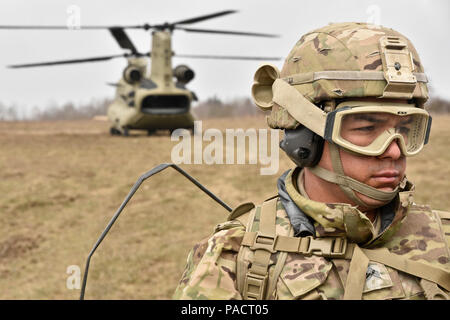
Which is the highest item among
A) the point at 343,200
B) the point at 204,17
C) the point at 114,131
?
the point at 204,17

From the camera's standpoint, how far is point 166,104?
86.4 feet

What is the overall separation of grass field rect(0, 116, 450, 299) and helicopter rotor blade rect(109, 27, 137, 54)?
6.62 metres

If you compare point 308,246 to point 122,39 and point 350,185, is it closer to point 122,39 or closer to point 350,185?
point 350,185

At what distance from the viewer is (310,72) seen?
3.15 meters

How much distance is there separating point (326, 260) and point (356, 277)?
19cm

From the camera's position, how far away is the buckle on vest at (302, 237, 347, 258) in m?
3.11

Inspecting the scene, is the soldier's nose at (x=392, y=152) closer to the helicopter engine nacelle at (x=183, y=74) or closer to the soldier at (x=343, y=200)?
the soldier at (x=343, y=200)

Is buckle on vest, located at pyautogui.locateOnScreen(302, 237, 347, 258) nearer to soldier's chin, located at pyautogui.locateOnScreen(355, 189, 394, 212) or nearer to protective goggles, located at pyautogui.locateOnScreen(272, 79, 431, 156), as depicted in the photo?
soldier's chin, located at pyautogui.locateOnScreen(355, 189, 394, 212)

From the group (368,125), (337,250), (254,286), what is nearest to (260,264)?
(254,286)

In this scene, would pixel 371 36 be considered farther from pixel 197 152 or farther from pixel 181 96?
pixel 181 96

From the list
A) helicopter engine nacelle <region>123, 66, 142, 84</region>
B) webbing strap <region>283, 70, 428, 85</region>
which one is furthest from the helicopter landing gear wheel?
webbing strap <region>283, 70, 428, 85</region>

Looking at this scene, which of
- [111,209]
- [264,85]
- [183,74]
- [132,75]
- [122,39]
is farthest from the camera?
[122,39]

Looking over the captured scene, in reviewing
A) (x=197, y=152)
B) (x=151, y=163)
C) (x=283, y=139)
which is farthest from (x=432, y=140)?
(x=283, y=139)

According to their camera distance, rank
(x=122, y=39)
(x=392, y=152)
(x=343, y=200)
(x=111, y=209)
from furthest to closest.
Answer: (x=122, y=39)
(x=111, y=209)
(x=343, y=200)
(x=392, y=152)
